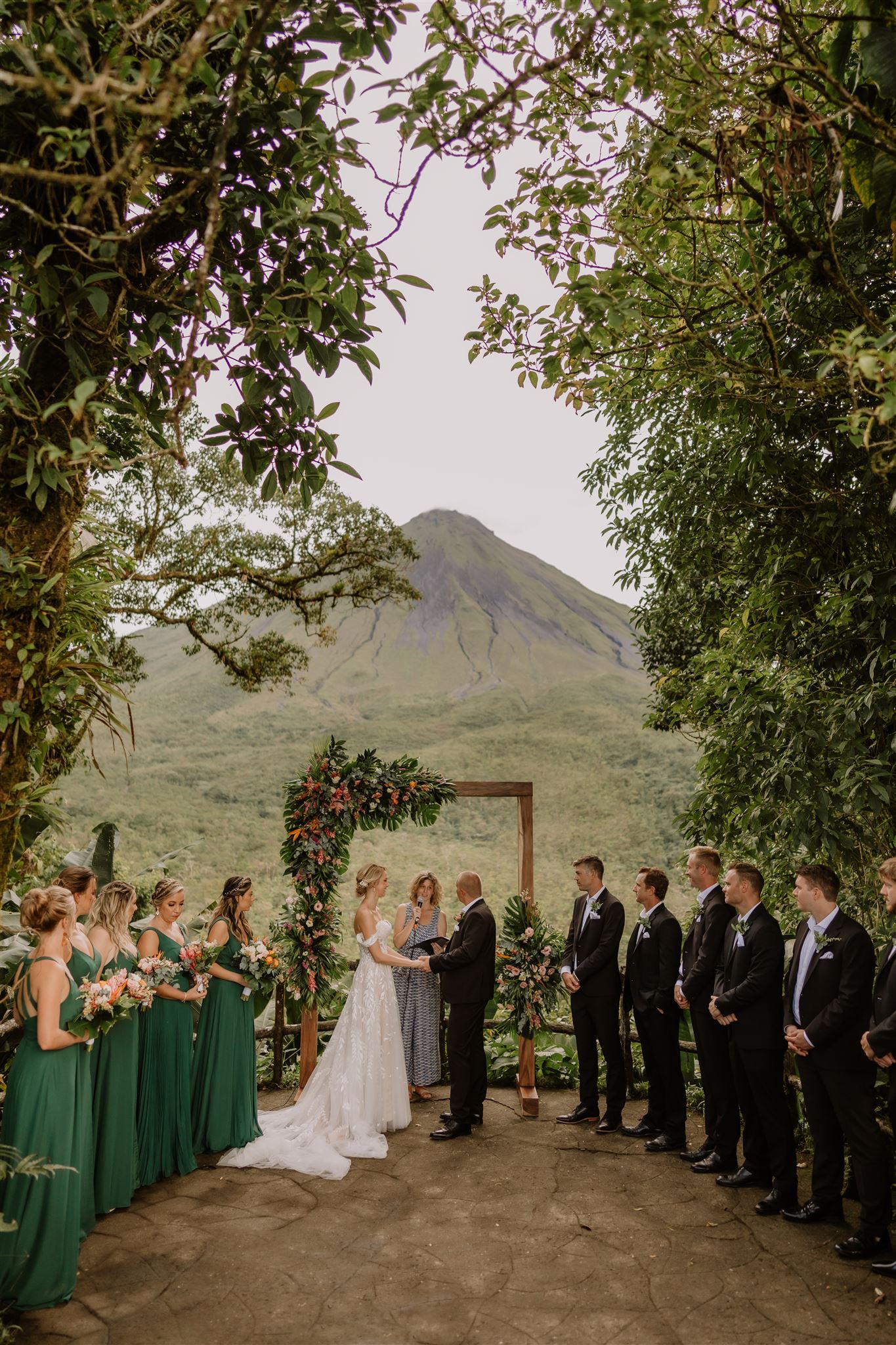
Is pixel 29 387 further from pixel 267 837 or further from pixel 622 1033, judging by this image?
pixel 267 837

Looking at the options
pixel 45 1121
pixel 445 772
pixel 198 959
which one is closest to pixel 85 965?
pixel 45 1121

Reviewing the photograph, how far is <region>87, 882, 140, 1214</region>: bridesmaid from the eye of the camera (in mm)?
4762

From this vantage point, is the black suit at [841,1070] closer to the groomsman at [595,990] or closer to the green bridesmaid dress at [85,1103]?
the groomsman at [595,990]

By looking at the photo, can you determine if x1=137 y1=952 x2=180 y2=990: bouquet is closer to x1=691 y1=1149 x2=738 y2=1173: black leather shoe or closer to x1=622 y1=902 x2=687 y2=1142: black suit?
x1=622 y1=902 x2=687 y2=1142: black suit

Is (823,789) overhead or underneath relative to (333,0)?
underneath

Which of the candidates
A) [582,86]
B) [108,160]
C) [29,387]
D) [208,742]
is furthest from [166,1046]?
[208,742]

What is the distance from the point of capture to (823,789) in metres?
5.04

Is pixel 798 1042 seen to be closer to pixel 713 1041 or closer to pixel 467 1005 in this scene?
pixel 713 1041

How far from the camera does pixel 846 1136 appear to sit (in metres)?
4.46

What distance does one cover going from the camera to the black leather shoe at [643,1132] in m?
6.09

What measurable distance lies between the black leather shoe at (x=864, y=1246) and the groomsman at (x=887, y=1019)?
0.18ft

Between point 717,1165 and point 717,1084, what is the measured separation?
0.46 m

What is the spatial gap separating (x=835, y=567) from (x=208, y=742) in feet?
129

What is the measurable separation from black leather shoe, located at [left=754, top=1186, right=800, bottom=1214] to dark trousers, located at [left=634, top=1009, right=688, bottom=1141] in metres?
1.06
